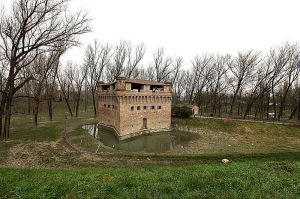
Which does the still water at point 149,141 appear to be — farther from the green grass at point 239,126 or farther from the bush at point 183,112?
the bush at point 183,112

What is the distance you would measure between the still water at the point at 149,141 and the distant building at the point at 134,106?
1098 millimetres

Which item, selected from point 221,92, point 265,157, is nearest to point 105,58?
point 221,92

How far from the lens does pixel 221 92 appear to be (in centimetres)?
4453

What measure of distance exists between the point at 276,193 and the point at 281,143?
756 inches

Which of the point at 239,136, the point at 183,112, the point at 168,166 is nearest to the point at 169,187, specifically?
the point at 168,166

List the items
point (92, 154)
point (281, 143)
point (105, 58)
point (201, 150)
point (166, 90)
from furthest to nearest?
point (105, 58) < point (166, 90) < point (281, 143) < point (201, 150) < point (92, 154)

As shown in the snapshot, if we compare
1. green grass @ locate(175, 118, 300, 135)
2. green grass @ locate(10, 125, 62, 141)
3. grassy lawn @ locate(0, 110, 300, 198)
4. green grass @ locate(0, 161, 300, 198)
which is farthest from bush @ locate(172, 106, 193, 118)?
green grass @ locate(0, 161, 300, 198)

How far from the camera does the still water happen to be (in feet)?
65.9

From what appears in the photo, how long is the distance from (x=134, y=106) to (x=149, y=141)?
196 inches

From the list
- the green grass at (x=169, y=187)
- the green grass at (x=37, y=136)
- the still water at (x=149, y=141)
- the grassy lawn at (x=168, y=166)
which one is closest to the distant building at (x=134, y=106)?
the still water at (x=149, y=141)

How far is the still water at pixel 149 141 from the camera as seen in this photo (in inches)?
791

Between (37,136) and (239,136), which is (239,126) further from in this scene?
(37,136)

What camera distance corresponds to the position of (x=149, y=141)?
23.5 m

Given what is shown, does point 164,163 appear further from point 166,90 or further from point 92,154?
point 166,90
